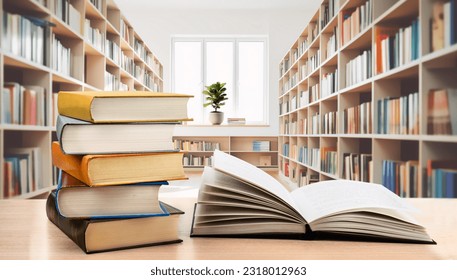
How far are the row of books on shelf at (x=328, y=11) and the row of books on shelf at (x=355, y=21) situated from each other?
186 mm

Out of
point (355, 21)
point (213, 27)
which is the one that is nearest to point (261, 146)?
point (213, 27)

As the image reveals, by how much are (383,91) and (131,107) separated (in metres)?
1.94

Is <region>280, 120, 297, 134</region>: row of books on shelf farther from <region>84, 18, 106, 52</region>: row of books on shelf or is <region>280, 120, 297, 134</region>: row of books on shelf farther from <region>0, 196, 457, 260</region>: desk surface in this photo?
<region>0, 196, 457, 260</region>: desk surface

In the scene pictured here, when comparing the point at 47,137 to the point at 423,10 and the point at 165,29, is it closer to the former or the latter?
the point at 423,10

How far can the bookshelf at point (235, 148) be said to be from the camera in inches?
209

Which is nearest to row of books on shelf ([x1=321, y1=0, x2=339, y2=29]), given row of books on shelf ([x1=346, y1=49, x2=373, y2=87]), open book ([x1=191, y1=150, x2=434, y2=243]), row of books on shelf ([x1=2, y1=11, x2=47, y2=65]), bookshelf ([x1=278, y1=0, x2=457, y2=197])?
bookshelf ([x1=278, y1=0, x2=457, y2=197])

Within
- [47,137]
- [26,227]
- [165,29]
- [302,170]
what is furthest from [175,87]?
[26,227]

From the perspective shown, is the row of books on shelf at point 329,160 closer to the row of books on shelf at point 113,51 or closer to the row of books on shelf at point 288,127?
the row of books on shelf at point 288,127

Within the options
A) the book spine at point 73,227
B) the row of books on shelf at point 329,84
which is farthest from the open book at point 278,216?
the row of books on shelf at point 329,84

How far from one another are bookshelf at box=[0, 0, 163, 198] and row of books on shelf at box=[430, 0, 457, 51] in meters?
1.73

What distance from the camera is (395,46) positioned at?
73.2 inches

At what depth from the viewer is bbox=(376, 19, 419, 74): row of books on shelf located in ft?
5.42

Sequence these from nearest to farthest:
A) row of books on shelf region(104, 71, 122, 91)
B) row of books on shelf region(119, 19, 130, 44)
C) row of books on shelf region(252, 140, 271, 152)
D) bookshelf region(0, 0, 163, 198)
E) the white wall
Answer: bookshelf region(0, 0, 163, 198)
row of books on shelf region(104, 71, 122, 91)
row of books on shelf region(119, 19, 130, 44)
the white wall
row of books on shelf region(252, 140, 271, 152)

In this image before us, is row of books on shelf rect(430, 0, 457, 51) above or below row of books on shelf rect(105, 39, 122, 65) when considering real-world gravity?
below
